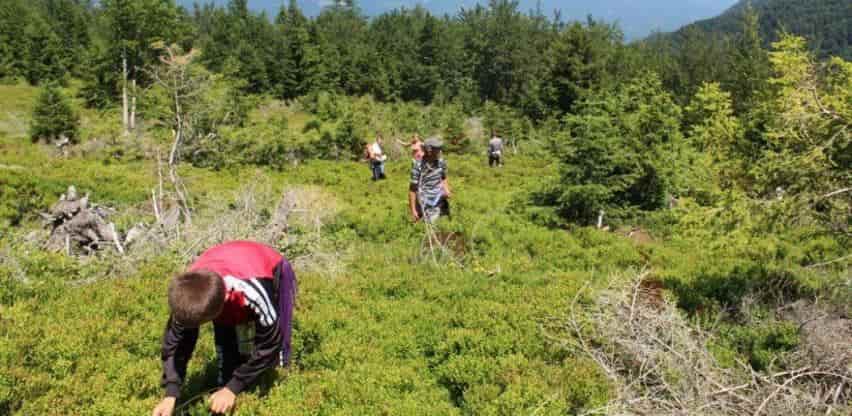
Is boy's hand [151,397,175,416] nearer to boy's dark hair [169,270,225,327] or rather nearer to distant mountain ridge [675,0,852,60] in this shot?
boy's dark hair [169,270,225,327]

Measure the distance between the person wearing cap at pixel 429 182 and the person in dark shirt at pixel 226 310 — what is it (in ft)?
15.7

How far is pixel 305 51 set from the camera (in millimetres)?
51250

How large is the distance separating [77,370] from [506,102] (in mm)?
53675

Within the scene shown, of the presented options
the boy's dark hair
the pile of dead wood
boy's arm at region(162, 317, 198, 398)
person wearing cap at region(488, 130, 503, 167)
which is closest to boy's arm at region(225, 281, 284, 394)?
boy's arm at region(162, 317, 198, 398)

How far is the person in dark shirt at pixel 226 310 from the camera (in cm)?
263

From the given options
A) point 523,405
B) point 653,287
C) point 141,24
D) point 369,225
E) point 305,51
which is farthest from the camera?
point 305,51

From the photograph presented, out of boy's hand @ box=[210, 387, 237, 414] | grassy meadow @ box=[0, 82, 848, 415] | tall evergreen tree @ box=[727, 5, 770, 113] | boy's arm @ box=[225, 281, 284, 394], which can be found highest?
tall evergreen tree @ box=[727, 5, 770, 113]

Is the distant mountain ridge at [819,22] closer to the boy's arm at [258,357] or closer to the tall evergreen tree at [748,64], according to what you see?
the tall evergreen tree at [748,64]

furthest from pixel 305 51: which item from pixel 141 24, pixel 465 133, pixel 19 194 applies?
pixel 19 194

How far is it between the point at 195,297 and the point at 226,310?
0.52m

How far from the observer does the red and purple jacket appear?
2.99 metres

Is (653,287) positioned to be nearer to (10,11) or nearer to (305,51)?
(305,51)

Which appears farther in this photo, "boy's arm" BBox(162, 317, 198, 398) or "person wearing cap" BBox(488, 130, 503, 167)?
"person wearing cap" BBox(488, 130, 503, 167)

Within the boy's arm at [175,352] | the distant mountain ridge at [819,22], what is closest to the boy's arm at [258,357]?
the boy's arm at [175,352]
